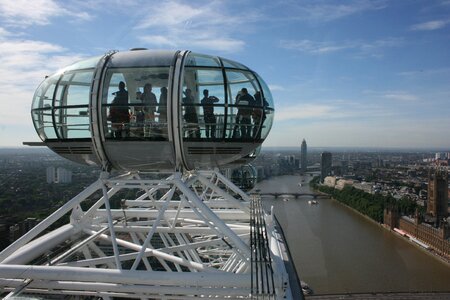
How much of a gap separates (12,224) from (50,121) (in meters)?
12.3

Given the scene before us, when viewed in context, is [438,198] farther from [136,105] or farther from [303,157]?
[136,105]

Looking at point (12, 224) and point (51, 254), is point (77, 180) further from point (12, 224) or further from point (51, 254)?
point (51, 254)

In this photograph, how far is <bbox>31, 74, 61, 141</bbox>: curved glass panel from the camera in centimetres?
355

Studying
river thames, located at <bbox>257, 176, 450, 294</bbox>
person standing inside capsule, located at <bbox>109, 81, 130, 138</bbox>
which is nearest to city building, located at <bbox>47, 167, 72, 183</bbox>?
river thames, located at <bbox>257, 176, 450, 294</bbox>

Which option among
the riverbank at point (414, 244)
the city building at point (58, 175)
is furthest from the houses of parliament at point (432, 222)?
the city building at point (58, 175)

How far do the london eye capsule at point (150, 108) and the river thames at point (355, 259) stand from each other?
12.0 meters

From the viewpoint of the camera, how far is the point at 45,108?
3557 millimetres

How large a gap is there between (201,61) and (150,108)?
0.54m

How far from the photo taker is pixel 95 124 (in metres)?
3.34

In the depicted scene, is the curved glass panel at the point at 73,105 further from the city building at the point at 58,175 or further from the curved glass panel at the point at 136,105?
the city building at the point at 58,175

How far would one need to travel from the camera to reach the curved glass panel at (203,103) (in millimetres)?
3346

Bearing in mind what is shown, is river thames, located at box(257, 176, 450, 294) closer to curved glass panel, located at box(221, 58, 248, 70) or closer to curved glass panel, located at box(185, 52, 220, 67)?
curved glass panel, located at box(221, 58, 248, 70)

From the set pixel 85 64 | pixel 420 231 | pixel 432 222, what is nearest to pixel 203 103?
pixel 85 64

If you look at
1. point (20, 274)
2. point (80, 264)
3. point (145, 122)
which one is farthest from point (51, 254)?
point (145, 122)
